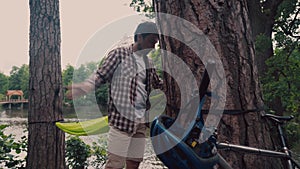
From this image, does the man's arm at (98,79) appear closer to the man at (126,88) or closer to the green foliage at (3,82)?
the man at (126,88)

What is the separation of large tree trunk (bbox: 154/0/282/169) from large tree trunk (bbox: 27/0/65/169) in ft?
6.70

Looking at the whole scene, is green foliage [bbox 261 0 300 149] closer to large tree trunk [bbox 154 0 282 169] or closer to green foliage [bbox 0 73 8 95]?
large tree trunk [bbox 154 0 282 169]

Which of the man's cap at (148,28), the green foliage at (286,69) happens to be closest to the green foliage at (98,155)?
the man's cap at (148,28)

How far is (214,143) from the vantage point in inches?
29.3

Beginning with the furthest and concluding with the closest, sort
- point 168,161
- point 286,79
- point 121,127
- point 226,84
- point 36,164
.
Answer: point 286,79
point 36,164
point 121,127
point 226,84
point 168,161

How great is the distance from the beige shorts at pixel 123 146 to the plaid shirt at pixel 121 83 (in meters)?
0.05

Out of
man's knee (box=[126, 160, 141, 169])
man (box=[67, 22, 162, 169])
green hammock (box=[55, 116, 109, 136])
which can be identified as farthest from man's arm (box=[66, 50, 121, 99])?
green hammock (box=[55, 116, 109, 136])

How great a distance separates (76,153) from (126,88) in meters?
2.58

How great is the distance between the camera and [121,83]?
5.20ft

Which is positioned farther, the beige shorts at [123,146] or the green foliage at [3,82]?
the green foliage at [3,82]

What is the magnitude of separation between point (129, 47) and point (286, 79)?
15.2 feet

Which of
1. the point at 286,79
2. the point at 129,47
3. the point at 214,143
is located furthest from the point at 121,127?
the point at 286,79

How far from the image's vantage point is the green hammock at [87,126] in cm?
258

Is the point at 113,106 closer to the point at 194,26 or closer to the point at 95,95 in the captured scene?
the point at 95,95
